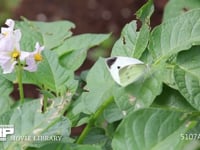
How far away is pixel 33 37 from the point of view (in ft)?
3.56

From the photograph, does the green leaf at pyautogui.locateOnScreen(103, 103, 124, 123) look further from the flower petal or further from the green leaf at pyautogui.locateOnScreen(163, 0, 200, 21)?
the green leaf at pyautogui.locateOnScreen(163, 0, 200, 21)

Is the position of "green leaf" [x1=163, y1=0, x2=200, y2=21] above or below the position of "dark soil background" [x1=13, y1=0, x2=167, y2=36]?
below

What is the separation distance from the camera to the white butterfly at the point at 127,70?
2.62 feet

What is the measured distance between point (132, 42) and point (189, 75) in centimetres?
14

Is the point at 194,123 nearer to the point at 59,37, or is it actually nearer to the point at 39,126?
the point at 39,126

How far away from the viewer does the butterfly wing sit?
80 centimetres

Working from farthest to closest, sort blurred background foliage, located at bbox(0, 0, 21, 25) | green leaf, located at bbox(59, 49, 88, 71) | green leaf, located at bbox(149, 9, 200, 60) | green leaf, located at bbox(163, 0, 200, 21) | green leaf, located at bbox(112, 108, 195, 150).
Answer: blurred background foliage, located at bbox(0, 0, 21, 25) < green leaf, located at bbox(163, 0, 200, 21) < green leaf, located at bbox(59, 49, 88, 71) < green leaf, located at bbox(149, 9, 200, 60) < green leaf, located at bbox(112, 108, 195, 150)

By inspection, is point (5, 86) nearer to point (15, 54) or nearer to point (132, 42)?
point (15, 54)

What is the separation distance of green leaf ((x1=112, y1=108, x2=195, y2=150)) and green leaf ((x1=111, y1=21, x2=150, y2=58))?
16 cm

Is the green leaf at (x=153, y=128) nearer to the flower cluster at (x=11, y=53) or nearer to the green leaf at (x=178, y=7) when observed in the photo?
the flower cluster at (x=11, y=53)

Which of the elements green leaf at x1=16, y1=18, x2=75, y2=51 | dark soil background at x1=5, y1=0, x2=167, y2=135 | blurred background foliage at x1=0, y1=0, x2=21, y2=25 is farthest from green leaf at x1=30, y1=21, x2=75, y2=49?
blurred background foliage at x1=0, y1=0, x2=21, y2=25

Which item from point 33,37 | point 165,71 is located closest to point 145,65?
point 165,71

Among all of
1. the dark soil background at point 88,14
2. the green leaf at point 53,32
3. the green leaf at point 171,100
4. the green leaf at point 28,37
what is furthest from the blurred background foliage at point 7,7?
the green leaf at point 171,100

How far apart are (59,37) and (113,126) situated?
1.09ft
